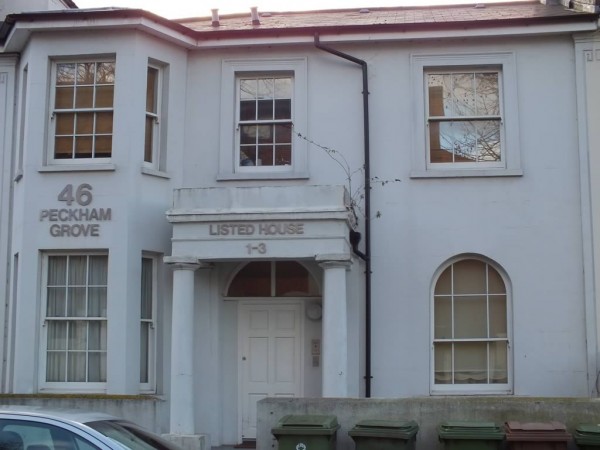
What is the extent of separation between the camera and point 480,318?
14258 millimetres

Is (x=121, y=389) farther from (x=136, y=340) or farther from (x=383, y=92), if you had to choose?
(x=383, y=92)

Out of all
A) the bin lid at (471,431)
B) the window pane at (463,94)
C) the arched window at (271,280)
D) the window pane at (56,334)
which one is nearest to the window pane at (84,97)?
the window pane at (56,334)

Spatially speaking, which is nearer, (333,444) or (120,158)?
(333,444)

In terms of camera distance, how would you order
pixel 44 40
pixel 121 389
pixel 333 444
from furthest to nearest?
pixel 44 40 < pixel 121 389 < pixel 333 444

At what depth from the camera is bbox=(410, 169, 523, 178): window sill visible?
14227mm

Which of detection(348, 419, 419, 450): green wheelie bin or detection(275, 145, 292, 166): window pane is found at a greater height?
detection(275, 145, 292, 166): window pane

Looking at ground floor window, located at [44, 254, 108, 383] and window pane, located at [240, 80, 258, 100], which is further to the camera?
window pane, located at [240, 80, 258, 100]

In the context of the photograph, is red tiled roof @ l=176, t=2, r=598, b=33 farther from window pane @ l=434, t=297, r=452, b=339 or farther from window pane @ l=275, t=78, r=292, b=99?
window pane @ l=434, t=297, r=452, b=339

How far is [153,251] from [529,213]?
572 centimetres

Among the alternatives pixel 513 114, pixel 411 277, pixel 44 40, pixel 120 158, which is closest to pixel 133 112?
pixel 120 158

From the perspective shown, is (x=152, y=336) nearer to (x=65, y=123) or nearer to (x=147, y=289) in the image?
(x=147, y=289)

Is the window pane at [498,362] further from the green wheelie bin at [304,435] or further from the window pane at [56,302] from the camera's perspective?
the window pane at [56,302]

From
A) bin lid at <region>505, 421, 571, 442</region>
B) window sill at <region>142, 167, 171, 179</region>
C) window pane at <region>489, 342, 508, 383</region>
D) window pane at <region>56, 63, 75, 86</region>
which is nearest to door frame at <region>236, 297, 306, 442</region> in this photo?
window sill at <region>142, 167, 171, 179</region>

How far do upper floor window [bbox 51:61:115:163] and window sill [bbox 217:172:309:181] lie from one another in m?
1.82
